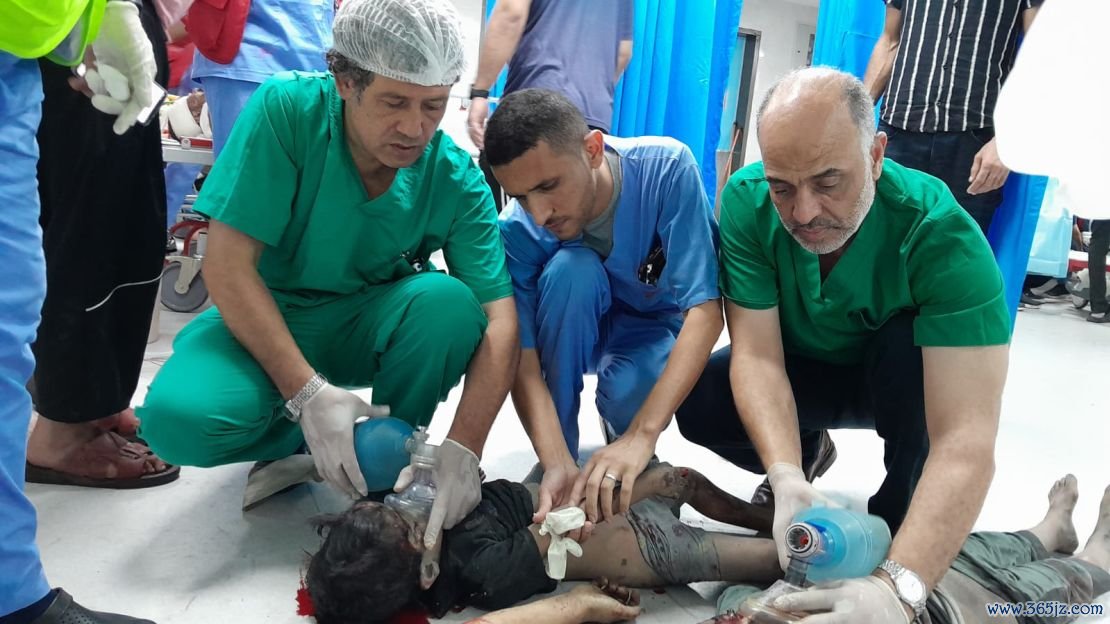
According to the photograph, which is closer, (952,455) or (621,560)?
(952,455)

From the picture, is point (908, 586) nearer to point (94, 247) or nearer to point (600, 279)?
point (600, 279)

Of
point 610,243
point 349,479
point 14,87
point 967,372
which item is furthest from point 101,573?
point 967,372

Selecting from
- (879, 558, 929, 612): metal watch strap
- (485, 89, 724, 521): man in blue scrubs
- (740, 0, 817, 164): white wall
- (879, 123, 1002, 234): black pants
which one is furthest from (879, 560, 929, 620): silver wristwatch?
(740, 0, 817, 164): white wall

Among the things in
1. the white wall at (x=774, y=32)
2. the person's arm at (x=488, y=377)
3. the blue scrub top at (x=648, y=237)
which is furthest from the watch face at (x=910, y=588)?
the white wall at (x=774, y=32)

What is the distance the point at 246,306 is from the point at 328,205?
0.21 m

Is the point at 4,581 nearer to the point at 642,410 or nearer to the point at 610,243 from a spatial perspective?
the point at 642,410

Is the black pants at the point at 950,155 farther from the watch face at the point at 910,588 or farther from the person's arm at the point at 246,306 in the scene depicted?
the person's arm at the point at 246,306

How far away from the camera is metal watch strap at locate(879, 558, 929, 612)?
94cm

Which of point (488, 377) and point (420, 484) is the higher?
point (488, 377)

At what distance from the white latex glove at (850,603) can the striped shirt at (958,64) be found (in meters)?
1.39

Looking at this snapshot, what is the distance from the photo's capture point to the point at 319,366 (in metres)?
1.47

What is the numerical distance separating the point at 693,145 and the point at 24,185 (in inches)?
116

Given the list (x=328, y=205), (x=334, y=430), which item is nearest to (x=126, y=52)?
(x=328, y=205)

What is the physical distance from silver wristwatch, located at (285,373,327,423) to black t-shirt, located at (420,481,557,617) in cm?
29
